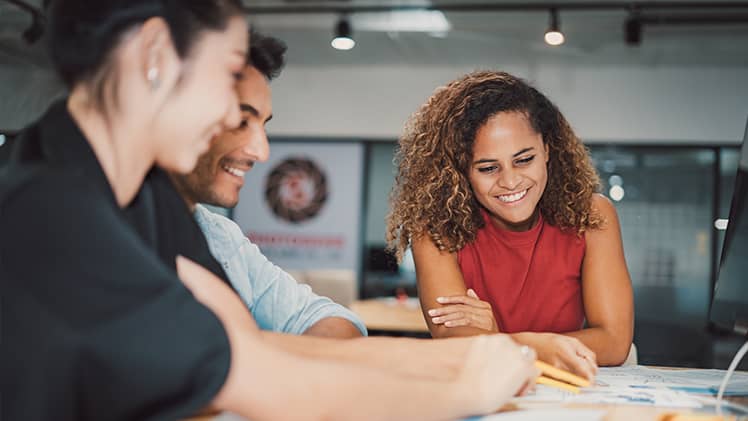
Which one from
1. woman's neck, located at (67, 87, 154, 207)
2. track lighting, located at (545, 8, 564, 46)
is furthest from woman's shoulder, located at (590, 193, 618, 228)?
track lighting, located at (545, 8, 564, 46)

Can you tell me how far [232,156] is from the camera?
146 cm

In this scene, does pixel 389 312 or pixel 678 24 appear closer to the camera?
pixel 389 312

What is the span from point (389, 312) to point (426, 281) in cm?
250

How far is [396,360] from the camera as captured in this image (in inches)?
44.3

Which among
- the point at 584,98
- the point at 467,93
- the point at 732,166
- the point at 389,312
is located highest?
the point at 584,98

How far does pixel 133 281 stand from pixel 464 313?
3.45 ft

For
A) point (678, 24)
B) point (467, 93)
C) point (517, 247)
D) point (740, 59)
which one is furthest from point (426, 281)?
point (740, 59)

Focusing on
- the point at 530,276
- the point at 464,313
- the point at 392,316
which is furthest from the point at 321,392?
the point at 392,316

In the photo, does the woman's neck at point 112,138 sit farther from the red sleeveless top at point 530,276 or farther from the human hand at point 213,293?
the red sleeveless top at point 530,276

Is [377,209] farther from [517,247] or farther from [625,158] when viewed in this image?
[517,247]

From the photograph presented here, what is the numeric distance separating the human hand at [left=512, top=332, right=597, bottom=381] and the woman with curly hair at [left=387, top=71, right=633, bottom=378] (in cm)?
31

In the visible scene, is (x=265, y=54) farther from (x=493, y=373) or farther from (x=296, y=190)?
(x=296, y=190)

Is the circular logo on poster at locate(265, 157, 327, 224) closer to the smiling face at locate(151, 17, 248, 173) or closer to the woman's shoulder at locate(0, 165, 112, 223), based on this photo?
the smiling face at locate(151, 17, 248, 173)

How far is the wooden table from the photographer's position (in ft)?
12.7
